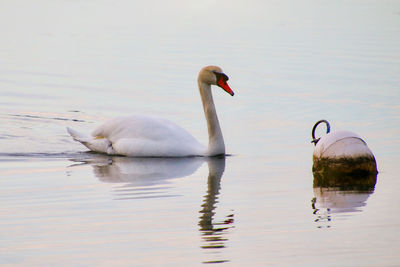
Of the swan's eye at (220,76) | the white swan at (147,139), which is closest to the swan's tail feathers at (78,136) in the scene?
the white swan at (147,139)

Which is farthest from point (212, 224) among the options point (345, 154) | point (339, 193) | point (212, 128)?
point (212, 128)

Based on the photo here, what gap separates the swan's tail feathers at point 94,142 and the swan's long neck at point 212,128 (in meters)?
1.26

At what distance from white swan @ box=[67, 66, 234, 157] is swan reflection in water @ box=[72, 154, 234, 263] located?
10 cm

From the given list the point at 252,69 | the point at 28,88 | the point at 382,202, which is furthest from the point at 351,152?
the point at 252,69

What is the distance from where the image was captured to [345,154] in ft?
33.8

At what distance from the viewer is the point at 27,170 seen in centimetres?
1090

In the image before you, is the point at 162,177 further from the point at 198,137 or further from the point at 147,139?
the point at 198,137

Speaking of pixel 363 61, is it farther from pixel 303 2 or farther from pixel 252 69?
pixel 303 2

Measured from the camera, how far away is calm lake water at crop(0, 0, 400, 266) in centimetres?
754

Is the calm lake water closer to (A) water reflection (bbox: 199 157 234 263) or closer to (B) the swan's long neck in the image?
(A) water reflection (bbox: 199 157 234 263)

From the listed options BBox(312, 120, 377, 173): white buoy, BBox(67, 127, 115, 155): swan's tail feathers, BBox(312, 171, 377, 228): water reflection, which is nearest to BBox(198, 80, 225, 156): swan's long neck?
BBox(67, 127, 115, 155): swan's tail feathers

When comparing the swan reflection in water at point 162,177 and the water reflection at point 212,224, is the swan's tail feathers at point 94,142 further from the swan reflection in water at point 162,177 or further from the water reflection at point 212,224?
the water reflection at point 212,224

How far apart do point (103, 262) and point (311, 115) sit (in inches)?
338

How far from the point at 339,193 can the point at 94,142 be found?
3.93m
